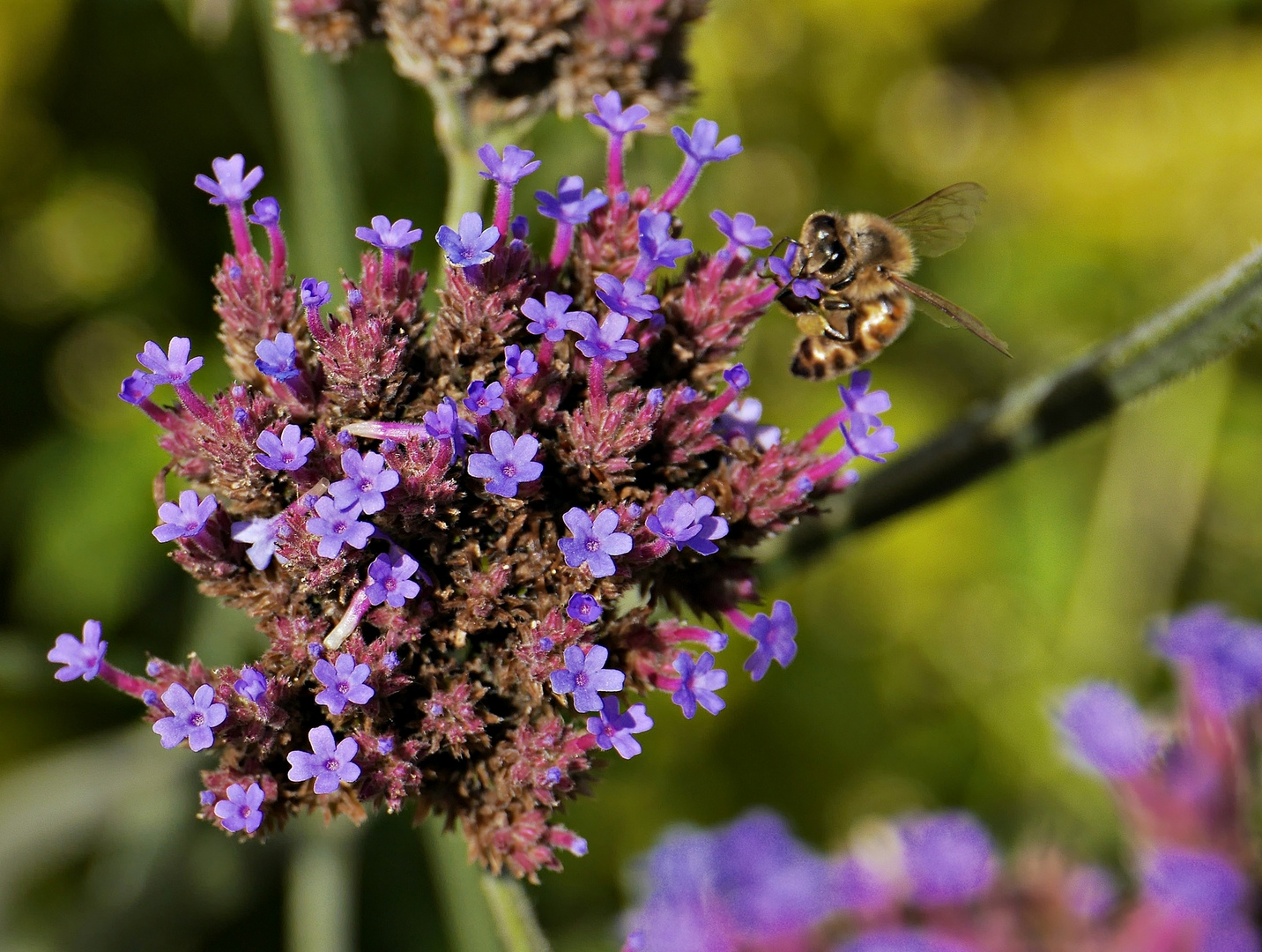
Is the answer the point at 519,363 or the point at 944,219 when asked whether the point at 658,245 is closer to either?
the point at 519,363

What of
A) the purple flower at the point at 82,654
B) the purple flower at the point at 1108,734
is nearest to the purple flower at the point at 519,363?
the purple flower at the point at 82,654

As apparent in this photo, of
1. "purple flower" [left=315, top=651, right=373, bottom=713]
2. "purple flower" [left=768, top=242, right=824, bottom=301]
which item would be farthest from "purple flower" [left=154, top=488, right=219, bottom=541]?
"purple flower" [left=768, top=242, right=824, bottom=301]

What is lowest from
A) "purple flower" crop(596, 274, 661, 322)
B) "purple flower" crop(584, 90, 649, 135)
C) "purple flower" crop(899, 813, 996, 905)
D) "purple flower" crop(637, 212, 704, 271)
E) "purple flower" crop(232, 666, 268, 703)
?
"purple flower" crop(899, 813, 996, 905)

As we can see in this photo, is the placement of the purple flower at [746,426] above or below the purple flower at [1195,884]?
above

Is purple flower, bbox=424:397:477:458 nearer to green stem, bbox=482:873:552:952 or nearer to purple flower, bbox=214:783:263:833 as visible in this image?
purple flower, bbox=214:783:263:833

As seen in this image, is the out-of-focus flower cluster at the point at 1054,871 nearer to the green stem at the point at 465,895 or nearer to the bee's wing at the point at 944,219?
the green stem at the point at 465,895

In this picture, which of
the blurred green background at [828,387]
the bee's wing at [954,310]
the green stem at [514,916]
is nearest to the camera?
the green stem at [514,916]
